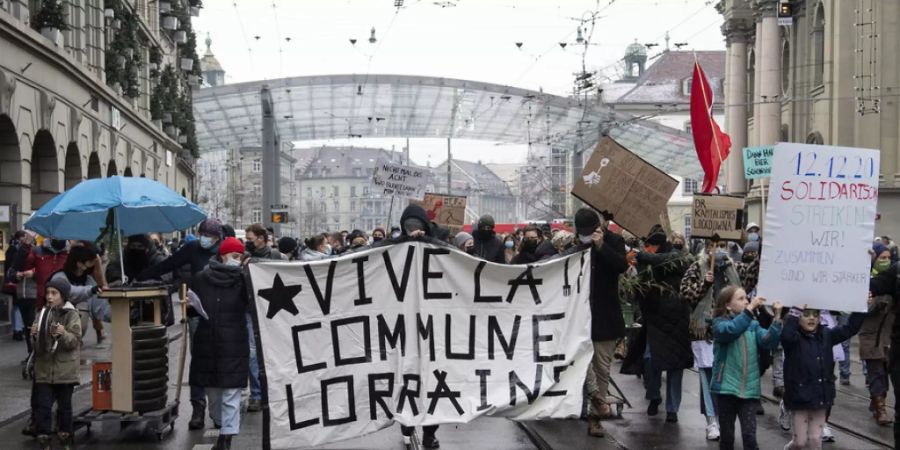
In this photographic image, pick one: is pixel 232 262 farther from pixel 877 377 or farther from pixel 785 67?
pixel 785 67

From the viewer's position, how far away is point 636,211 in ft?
39.4

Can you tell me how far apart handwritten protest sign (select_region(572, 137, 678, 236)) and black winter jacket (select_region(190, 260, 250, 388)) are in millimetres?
3827

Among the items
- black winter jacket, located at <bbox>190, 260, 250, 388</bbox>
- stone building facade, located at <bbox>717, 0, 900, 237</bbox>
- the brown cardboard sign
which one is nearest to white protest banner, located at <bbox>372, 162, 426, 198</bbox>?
the brown cardboard sign

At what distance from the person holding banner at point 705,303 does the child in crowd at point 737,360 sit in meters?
1.81

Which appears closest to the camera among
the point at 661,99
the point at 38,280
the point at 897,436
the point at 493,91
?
the point at 897,436

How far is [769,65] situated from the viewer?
43.5 meters

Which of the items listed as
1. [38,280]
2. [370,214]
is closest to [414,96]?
[38,280]

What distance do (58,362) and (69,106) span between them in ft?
62.3

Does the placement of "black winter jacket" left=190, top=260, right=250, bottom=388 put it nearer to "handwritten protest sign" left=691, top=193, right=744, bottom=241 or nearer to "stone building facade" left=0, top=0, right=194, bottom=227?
"handwritten protest sign" left=691, top=193, right=744, bottom=241

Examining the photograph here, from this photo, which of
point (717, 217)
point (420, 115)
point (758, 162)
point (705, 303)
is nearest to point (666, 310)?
point (705, 303)

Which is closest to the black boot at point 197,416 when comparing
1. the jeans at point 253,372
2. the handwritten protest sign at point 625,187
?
the jeans at point 253,372

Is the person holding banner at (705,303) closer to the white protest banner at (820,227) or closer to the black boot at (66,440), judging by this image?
the white protest banner at (820,227)

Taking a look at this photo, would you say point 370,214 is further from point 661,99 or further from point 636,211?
point 636,211

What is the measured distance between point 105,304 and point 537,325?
4.23 meters
